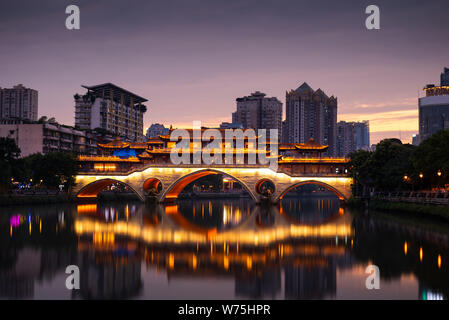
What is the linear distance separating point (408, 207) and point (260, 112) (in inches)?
4777

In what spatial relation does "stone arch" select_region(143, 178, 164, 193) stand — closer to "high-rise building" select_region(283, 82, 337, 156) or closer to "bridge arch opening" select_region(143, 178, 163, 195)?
"bridge arch opening" select_region(143, 178, 163, 195)

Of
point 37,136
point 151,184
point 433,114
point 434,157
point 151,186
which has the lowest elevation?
point 151,186

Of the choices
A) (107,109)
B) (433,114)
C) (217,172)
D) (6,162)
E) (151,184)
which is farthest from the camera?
(433,114)

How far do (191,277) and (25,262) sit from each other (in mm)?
6759

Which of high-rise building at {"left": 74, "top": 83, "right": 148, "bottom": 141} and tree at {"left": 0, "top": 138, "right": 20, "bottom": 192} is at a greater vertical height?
high-rise building at {"left": 74, "top": 83, "right": 148, "bottom": 141}

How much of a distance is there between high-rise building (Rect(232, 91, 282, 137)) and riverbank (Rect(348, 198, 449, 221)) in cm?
10428

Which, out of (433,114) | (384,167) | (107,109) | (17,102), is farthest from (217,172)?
(17,102)

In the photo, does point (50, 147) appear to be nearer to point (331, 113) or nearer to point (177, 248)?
point (177, 248)

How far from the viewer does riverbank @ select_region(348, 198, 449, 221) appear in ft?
104

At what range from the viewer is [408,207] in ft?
126

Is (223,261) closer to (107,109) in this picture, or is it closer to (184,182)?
(184,182)

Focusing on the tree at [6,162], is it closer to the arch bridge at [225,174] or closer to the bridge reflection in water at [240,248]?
the arch bridge at [225,174]

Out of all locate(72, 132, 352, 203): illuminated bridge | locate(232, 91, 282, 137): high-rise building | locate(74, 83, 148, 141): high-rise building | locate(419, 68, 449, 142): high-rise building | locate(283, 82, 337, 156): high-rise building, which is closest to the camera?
locate(72, 132, 352, 203): illuminated bridge

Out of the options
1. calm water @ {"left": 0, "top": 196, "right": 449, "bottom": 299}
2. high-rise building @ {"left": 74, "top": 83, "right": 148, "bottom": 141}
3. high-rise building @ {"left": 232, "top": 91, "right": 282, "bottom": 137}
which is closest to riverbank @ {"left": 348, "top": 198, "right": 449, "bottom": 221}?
calm water @ {"left": 0, "top": 196, "right": 449, "bottom": 299}
